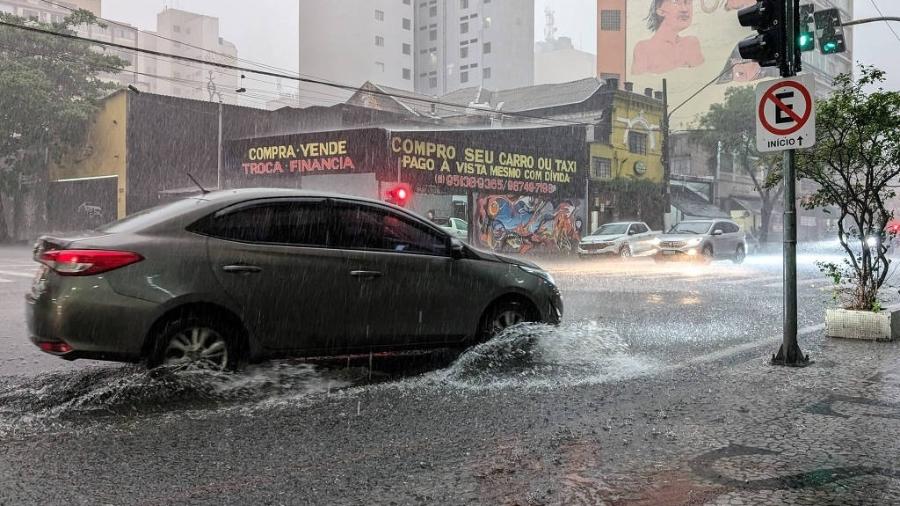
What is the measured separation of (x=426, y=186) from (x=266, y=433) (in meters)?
26.5

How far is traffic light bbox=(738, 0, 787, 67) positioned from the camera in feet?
22.2

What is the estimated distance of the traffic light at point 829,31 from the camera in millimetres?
15320

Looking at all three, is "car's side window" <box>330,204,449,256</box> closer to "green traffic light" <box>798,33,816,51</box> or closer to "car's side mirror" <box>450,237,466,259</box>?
"car's side mirror" <box>450,237,466,259</box>

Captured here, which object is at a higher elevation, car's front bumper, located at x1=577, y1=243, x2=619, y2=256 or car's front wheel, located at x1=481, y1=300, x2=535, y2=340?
car's front bumper, located at x1=577, y1=243, x2=619, y2=256

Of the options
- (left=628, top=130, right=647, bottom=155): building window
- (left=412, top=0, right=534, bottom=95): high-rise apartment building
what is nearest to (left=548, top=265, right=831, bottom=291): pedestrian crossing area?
(left=628, top=130, right=647, bottom=155): building window

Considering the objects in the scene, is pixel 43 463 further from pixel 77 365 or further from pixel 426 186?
pixel 426 186

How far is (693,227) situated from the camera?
2567 centimetres

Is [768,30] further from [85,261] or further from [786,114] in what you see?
[85,261]

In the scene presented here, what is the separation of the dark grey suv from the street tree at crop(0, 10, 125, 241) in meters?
35.2

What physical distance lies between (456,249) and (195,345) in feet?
7.65

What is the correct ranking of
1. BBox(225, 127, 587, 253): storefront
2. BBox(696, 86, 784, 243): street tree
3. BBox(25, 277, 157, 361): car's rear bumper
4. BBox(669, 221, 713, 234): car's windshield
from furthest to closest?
BBox(696, 86, 784, 243): street tree < BBox(225, 127, 587, 253): storefront < BBox(669, 221, 713, 234): car's windshield < BBox(25, 277, 157, 361): car's rear bumper

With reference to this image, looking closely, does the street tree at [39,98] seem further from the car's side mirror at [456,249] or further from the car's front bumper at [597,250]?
the car's side mirror at [456,249]

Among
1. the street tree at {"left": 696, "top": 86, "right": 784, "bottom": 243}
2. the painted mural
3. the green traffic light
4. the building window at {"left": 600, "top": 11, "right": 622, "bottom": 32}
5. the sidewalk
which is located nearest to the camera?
the sidewalk

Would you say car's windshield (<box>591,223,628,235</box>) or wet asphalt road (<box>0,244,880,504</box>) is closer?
wet asphalt road (<box>0,244,880,504</box>)
